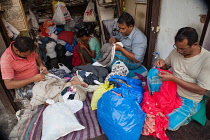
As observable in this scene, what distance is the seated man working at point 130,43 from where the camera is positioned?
99.9 inches

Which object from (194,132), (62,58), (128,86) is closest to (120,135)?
(128,86)

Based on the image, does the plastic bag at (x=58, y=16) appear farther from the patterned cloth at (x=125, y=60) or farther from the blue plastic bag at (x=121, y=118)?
the blue plastic bag at (x=121, y=118)

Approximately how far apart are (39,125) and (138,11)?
2.77m

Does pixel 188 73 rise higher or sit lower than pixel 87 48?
higher

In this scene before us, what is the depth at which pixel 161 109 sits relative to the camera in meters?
1.84

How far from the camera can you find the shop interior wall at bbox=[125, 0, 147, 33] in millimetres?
2787

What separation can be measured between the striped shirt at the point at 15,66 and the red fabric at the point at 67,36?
1923mm

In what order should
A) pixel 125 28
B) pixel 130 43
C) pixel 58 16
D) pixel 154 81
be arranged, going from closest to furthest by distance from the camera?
pixel 154 81, pixel 125 28, pixel 130 43, pixel 58 16

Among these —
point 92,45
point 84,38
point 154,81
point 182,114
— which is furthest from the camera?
point 84,38

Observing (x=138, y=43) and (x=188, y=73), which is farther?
(x=138, y=43)

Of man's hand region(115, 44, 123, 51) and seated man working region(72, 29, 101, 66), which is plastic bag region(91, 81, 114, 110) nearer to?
man's hand region(115, 44, 123, 51)

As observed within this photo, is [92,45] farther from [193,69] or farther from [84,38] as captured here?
[193,69]

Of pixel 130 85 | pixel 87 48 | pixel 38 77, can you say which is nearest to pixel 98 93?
pixel 130 85

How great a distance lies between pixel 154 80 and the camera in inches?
78.5
